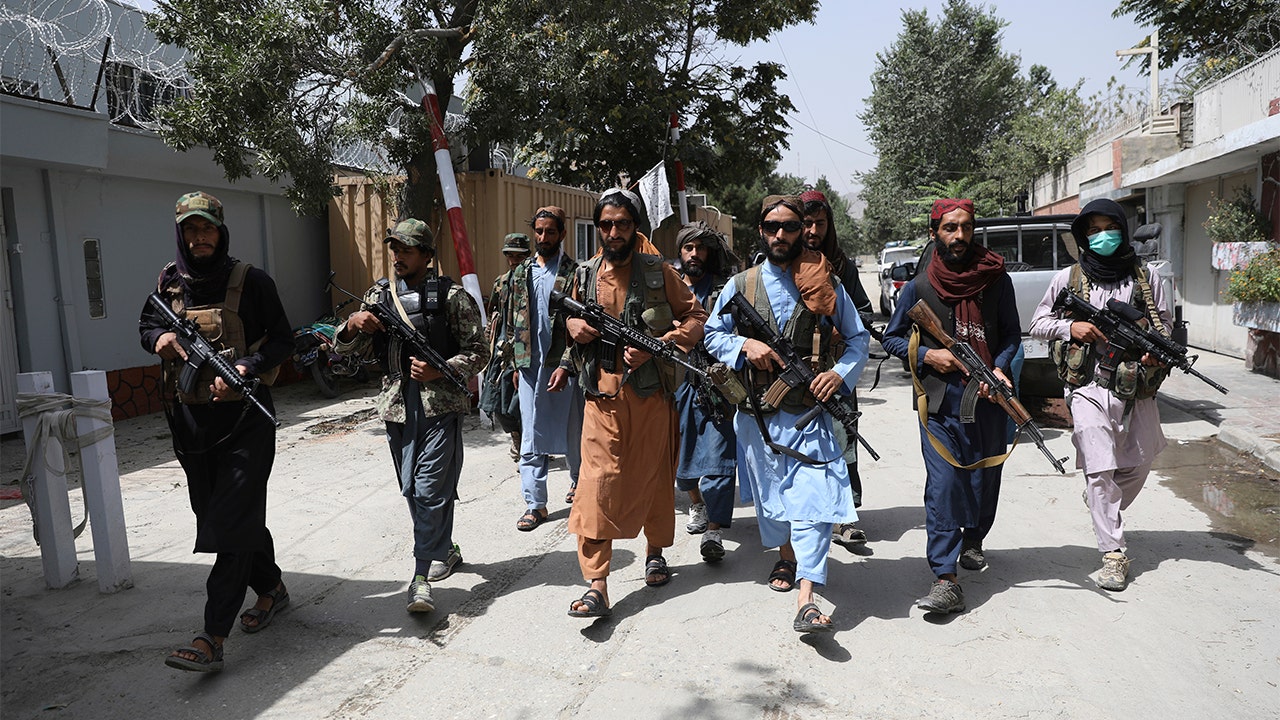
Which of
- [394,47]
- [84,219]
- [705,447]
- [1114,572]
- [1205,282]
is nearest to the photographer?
[1114,572]

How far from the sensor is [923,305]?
13.2ft

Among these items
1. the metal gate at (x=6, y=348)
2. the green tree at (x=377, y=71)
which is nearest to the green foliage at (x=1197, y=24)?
the green tree at (x=377, y=71)

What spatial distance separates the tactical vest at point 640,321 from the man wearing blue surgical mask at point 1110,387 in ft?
6.42

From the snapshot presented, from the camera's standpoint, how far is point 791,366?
149 inches

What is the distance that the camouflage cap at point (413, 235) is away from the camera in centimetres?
403

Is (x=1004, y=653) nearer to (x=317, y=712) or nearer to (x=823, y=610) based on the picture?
(x=823, y=610)

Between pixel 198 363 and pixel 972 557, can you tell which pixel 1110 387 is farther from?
pixel 198 363

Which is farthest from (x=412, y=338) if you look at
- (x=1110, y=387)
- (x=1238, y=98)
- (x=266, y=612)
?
(x=1238, y=98)

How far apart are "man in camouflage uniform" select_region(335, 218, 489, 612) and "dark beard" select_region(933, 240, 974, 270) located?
2.27 metres

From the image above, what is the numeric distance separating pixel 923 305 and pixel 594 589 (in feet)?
6.69

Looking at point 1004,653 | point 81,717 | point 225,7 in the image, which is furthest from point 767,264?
point 225,7

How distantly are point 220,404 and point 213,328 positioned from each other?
329 mm

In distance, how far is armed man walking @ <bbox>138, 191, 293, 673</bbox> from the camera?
3.46 metres

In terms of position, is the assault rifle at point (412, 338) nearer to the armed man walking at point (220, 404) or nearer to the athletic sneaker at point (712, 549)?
the armed man walking at point (220, 404)
